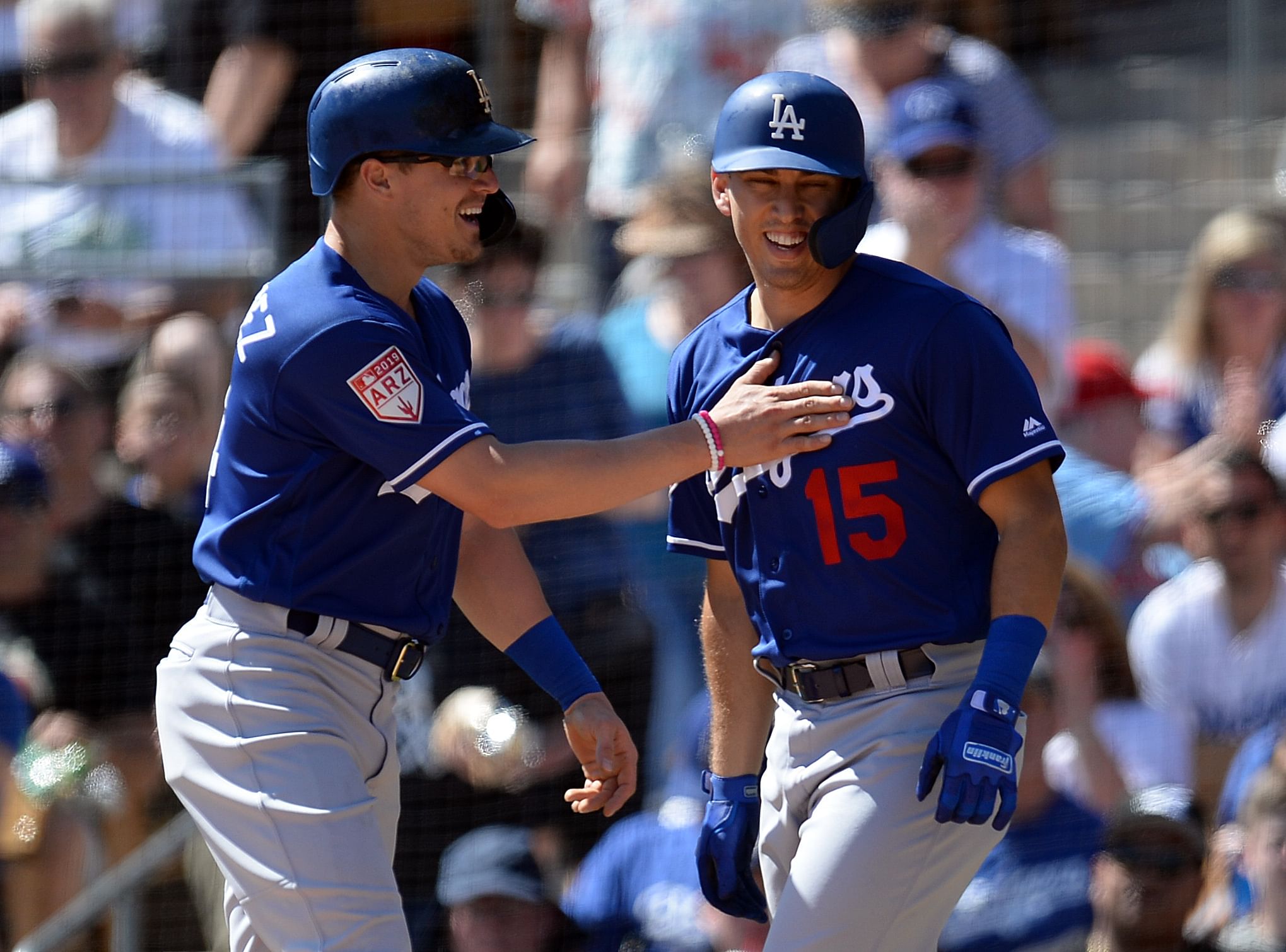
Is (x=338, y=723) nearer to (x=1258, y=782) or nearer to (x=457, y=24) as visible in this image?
(x=1258, y=782)

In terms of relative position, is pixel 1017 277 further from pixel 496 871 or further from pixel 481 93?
pixel 481 93

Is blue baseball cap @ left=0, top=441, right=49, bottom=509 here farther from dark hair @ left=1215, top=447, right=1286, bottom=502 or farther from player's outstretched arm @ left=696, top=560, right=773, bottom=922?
dark hair @ left=1215, top=447, right=1286, bottom=502

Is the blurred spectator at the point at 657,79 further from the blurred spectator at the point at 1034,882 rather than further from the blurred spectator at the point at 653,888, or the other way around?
the blurred spectator at the point at 1034,882

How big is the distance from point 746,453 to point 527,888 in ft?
7.17

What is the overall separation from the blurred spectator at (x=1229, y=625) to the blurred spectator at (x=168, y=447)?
306 cm

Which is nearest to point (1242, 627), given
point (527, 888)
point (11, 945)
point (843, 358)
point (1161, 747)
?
point (1161, 747)

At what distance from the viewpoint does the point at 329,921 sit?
2.79 meters

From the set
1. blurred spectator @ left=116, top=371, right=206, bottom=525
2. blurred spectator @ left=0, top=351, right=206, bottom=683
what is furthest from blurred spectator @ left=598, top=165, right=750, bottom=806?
blurred spectator @ left=0, top=351, right=206, bottom=683

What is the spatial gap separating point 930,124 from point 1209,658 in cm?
179

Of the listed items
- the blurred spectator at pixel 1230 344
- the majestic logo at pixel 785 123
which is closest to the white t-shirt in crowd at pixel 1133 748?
the blurred spectator at pixel 1230 344

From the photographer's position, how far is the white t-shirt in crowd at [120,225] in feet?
20.1

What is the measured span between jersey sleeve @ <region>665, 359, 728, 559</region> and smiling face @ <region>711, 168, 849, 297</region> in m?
0.30

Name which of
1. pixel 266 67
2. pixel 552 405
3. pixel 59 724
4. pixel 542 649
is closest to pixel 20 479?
pixel 59 724

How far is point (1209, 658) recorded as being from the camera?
506 centimetres
